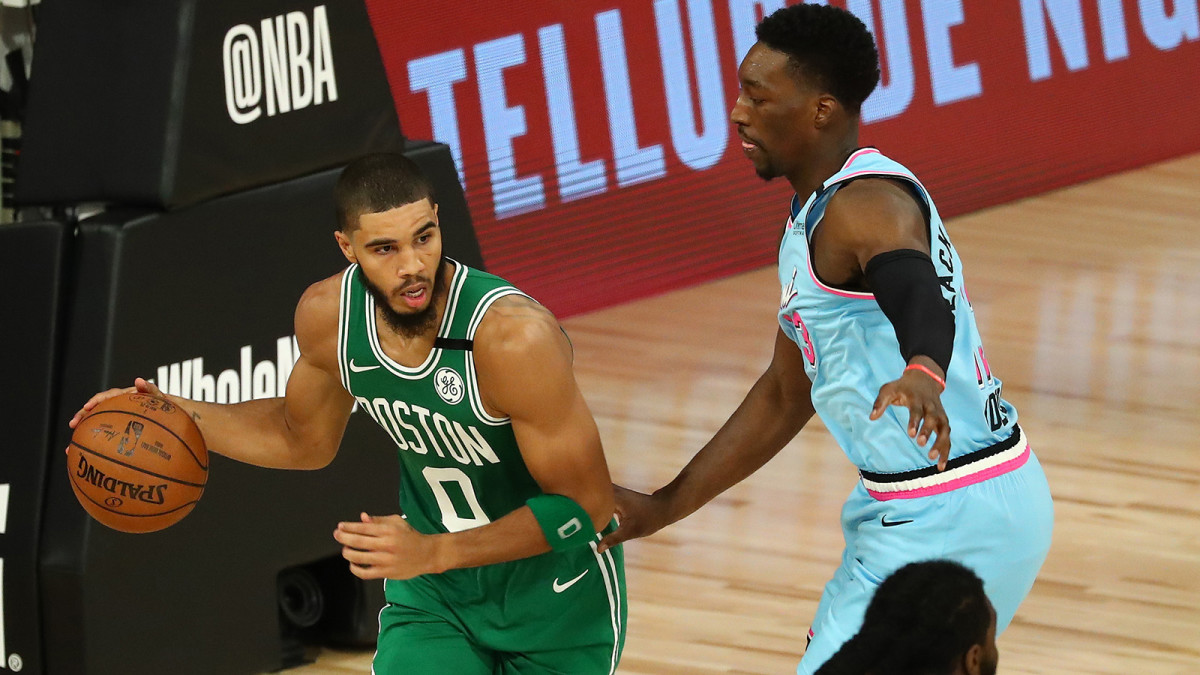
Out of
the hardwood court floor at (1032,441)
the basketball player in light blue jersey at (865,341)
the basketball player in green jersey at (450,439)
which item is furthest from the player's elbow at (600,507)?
the hardwood court floor at (1032,441)

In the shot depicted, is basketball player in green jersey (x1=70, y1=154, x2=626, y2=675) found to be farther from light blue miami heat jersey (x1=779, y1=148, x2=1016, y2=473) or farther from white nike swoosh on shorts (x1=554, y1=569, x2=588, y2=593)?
light blue miami heat jersey (x1=779, y1=148, x2=1016, y2=473)

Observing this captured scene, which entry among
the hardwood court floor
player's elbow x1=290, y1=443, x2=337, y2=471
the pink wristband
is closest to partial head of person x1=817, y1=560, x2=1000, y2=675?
the pink wristband

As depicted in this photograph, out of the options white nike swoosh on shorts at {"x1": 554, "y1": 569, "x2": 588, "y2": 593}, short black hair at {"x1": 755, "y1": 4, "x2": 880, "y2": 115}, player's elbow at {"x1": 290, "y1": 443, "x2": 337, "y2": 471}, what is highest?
short black hair at {"x1": 755, "y1": 4, "x2": 880, "y2": 115}

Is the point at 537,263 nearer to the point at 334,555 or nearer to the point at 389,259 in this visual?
the point at 334,555

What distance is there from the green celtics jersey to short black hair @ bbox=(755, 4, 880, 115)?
0.70 metres

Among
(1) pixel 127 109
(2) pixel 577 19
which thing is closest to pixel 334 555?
(1) pixel 127 109

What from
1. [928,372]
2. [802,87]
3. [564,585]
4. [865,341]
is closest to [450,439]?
[564,585]

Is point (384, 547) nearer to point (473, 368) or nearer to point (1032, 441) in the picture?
point (473, 368)

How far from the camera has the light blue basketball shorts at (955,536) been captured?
3467 mm

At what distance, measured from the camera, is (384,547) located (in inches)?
131

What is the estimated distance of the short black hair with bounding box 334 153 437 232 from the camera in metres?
3.56

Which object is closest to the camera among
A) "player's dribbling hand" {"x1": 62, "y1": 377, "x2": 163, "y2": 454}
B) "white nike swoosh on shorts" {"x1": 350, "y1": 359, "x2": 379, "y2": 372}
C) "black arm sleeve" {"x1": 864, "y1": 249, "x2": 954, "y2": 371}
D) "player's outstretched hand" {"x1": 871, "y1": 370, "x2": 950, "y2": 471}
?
"player's outstretched hand" {"x1": 871, "y1": 370, "x2": 950, "y2": 471}

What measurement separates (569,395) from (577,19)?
5722mm

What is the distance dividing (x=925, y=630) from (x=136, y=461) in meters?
1.79
